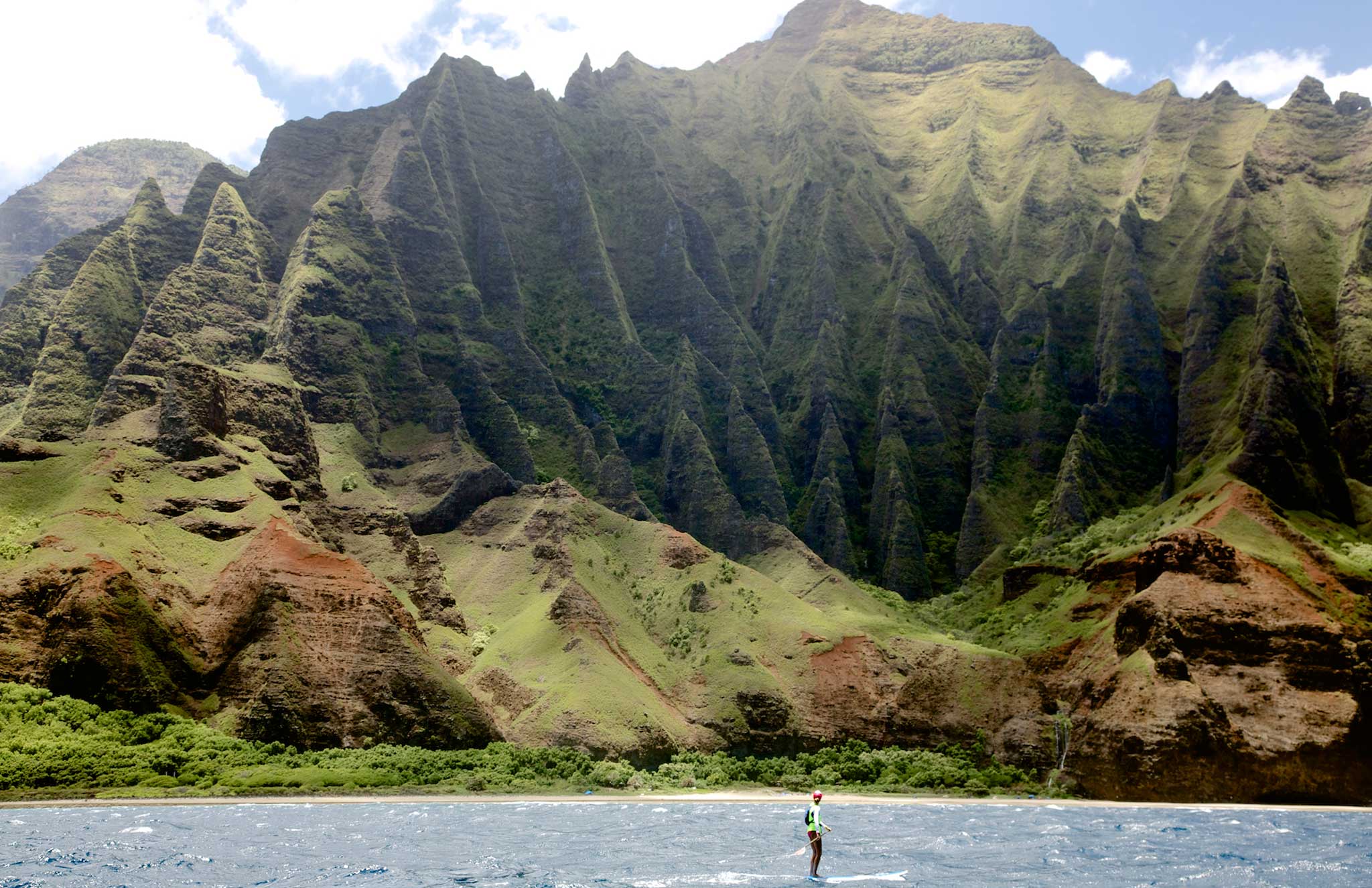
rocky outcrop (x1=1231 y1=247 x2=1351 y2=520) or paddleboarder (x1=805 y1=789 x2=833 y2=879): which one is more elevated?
rocky outcrop (x1=1231 y1=247 x2=1351 y2=520)

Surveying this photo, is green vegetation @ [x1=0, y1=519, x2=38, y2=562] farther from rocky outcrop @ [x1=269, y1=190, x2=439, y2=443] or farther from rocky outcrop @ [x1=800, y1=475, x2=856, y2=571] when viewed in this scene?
rocky outcrop @ [x1=800, y1=475, x2=856, y2=571]

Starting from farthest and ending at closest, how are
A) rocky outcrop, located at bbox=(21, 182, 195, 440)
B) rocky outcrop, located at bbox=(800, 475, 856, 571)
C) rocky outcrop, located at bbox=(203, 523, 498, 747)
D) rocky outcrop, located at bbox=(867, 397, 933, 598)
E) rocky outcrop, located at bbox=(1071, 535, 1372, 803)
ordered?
1. rocky outcrop, located at bbox=(800, 475, 856, 571)
2. rocky outcrop, located at bbox=(867, 397, 933, 598)
3. rocky outcrop, located at bbox=(21, 182, 195, 440)
4. rocky outcrop, located at bbox=(203, 523, 498, 747)
5. rocky outcrop, located at bbox=(1071, 535, 1372, 803)

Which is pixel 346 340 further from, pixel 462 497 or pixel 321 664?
pixel 321 664

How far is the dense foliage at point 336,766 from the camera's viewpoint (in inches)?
3748

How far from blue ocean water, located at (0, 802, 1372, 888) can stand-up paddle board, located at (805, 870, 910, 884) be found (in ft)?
2.33

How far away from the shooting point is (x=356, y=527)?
151625 mm

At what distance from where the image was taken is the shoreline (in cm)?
8962

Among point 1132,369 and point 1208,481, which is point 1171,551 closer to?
point 1208,481

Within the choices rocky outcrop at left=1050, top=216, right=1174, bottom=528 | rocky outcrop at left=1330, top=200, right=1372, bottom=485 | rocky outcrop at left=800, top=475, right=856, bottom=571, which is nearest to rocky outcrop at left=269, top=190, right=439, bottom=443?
rocky outcrop at left=800, top=475, right=856, bottom=571

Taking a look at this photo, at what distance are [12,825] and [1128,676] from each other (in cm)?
9162

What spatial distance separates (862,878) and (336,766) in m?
65.9

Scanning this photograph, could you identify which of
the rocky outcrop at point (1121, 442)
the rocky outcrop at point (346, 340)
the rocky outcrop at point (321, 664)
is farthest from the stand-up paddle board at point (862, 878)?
the rocky outcrop at point (346, 340)

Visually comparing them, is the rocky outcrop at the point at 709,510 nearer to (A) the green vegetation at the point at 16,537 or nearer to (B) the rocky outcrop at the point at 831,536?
(B) the rocky outcrop at the point at 831,536

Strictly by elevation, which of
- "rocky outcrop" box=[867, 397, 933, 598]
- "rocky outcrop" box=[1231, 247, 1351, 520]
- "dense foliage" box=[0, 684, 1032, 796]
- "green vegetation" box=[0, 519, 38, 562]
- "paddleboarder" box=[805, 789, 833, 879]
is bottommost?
"dense foliage" box=[0, 684, 1032, 796]
